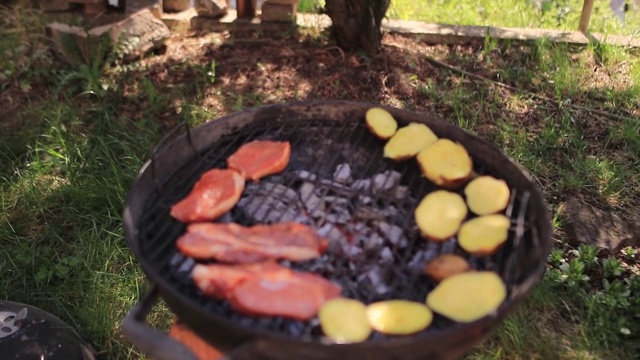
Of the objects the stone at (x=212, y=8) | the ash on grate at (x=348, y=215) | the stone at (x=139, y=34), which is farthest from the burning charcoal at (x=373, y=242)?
the stone at (x=212, y=8)

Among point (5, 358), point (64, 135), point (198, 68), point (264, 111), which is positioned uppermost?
point (264, 111)

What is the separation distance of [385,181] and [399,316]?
1.85 feet

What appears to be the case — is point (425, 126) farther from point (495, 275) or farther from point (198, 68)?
point (198, 68)

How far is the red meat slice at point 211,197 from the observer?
167cm

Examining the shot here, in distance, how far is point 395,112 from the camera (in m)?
2.04

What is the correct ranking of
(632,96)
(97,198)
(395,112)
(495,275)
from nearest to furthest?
(495,275)
(395,112)
(97,198)
(632,96)

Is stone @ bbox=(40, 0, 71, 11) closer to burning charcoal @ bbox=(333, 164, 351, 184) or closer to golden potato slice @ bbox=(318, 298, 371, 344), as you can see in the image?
burning charcoal @ bbox=(333, 164, 351, 184)

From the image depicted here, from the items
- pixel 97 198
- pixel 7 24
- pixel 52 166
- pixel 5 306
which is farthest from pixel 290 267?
pixel 7 24

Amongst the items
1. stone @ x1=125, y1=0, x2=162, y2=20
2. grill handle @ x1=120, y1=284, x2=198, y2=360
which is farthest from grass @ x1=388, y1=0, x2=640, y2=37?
grill handle @ x1=120, y1=284, x2=198, y2=360

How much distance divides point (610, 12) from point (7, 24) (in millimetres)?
4344

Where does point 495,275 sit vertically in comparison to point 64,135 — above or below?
above

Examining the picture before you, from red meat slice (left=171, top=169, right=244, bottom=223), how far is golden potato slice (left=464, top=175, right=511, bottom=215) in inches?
26.5

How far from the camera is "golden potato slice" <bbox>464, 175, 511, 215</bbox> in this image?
1.66m

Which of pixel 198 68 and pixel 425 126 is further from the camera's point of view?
pixel 198 68
